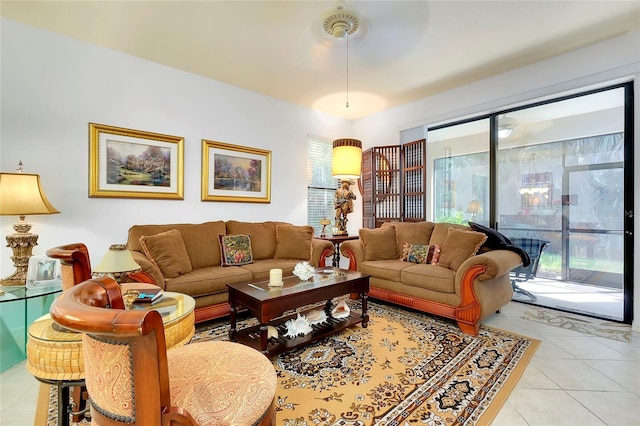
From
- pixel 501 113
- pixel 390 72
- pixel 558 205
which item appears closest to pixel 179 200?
pixel 390 72

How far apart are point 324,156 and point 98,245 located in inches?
137

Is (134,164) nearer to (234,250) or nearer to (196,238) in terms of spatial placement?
(196,238)

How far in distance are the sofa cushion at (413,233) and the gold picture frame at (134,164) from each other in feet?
9.44

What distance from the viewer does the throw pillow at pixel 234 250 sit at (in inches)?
135

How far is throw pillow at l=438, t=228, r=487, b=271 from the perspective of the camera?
3102 mm

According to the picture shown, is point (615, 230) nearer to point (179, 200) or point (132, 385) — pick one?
point (132, 385)

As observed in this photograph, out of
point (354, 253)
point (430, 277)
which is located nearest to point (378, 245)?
point (354, 253)

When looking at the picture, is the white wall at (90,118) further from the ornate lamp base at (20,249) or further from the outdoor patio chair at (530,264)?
the outdoor patio chair at (530,264)

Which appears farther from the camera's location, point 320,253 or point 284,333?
point 320,253

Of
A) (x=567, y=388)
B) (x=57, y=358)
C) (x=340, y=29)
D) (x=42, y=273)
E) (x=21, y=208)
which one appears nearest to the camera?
(x=57, y=358)

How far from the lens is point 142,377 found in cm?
66

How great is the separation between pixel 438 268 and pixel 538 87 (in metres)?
2.45

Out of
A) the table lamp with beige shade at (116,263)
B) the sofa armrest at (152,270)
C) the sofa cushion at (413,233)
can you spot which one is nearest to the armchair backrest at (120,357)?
the table lamp with beige shade at (116,263)

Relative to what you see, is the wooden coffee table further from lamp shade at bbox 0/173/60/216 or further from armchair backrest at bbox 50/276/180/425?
lamp shade at bbox 0/173/60/216
